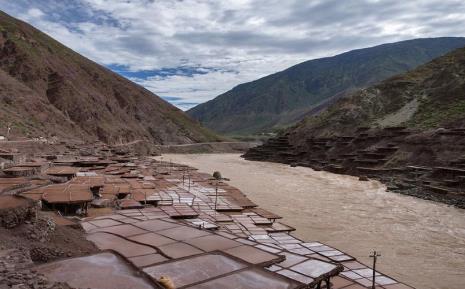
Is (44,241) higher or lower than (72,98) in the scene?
lower

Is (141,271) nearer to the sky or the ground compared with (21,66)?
nearer to the ground

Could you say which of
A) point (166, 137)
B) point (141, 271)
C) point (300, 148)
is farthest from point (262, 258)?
point (166, 137)

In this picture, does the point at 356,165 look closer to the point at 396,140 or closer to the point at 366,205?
the point at 396,140

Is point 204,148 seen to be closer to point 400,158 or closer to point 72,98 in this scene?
point 72,98

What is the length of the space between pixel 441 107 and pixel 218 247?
41.1 meters

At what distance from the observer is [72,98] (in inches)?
2495

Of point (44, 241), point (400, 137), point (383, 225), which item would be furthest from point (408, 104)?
point (44, 241)

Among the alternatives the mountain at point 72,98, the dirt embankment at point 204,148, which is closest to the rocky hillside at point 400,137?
the dirt embankment at point 204,148

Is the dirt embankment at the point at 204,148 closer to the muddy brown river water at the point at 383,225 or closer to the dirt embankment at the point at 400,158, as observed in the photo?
the dirt embankment at the point at 400,158

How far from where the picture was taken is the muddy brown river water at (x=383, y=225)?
10.9 metres

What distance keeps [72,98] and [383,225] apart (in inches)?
2245

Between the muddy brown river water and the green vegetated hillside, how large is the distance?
16.2 m

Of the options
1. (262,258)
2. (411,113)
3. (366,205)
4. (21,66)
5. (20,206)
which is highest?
(21,66)

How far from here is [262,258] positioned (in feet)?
16.2
